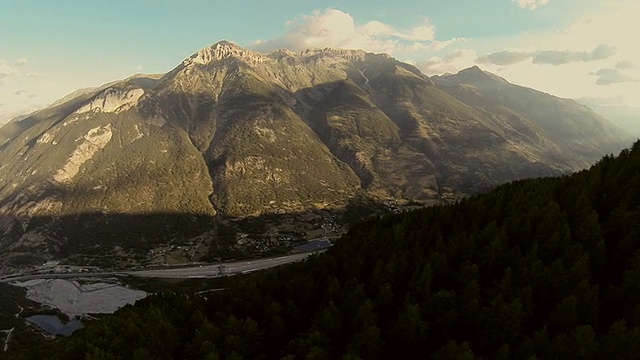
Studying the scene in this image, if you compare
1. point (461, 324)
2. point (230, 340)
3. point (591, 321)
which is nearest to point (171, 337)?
point (230, 340)

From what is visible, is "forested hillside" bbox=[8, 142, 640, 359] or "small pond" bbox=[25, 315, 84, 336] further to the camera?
"small pond" bbox=[25, 315, 84, 336]

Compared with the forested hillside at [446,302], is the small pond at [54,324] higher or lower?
lower

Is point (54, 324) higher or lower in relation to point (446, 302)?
lower

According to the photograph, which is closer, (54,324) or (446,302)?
(446,302)

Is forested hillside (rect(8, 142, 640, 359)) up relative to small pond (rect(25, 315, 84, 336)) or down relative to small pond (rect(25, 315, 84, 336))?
up

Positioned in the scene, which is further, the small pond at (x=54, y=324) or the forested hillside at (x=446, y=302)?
the small pond at (x=54, y=324)
